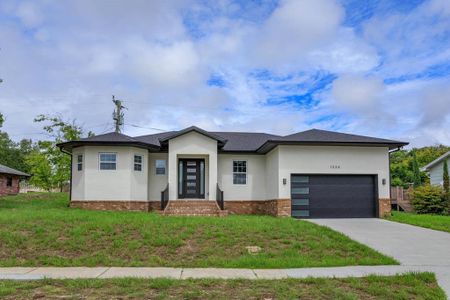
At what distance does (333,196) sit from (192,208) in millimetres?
6351

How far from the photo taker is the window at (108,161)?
18406 mm

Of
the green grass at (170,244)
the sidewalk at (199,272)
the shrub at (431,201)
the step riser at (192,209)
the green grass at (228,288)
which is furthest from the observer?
the shrub at (431,201)

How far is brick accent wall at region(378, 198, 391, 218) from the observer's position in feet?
57.7

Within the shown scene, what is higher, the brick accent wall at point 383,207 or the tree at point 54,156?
the tree at point 54,156

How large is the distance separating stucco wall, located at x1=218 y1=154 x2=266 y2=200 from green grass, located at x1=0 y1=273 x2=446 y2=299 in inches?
509

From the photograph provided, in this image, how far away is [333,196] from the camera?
1770cm

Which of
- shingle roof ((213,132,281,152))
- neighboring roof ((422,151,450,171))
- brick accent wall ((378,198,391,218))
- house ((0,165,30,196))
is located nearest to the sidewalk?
brick accent wall ((378,198,391,218))

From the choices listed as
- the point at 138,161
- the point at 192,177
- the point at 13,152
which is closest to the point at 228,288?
the point at 138,161

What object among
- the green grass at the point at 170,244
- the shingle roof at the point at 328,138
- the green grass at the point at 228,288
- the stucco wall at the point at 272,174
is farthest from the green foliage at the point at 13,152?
the green grass at the point at 228,288

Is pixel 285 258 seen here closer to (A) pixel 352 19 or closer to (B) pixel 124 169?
(A) pixel 352 19

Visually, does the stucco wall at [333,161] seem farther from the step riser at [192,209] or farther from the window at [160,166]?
the window at [160,166]

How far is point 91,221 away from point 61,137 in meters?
23.9

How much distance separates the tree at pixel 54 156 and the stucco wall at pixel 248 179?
1828 cm

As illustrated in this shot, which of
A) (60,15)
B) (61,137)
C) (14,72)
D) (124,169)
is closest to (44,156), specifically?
(61,137)
